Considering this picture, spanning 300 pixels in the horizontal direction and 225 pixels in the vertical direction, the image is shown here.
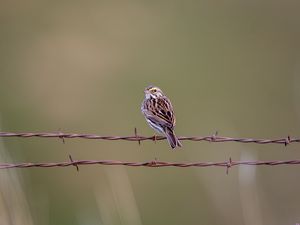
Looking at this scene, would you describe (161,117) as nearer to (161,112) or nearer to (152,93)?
(161,112)

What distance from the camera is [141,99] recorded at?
14141 mm

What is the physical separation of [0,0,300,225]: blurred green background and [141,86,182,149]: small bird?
22.5 inches

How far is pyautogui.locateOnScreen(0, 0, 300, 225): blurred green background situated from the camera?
1044cm

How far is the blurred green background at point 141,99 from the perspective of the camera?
10.4m

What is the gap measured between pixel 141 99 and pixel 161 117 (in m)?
5.28

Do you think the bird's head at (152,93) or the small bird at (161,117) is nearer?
the small bird at (161,117)

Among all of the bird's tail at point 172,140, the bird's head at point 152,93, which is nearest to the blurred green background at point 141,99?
the bird's tail at point 172,140

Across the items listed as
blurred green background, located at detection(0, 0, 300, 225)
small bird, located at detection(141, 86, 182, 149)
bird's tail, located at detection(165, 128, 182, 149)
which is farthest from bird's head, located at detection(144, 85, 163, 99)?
bird's tail, located at detection(165, 128, 182, 149)

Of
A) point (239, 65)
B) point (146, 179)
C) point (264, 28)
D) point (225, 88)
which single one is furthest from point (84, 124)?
point (264, 28)

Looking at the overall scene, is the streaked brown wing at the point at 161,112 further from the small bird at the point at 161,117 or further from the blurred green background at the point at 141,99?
the blurred green background at the point at 141,99

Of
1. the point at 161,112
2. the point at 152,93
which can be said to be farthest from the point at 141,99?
the point at 161,112

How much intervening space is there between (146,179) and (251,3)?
731 cm

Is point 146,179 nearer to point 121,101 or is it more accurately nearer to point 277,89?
point 121,101

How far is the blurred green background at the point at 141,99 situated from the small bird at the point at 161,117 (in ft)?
1.88
